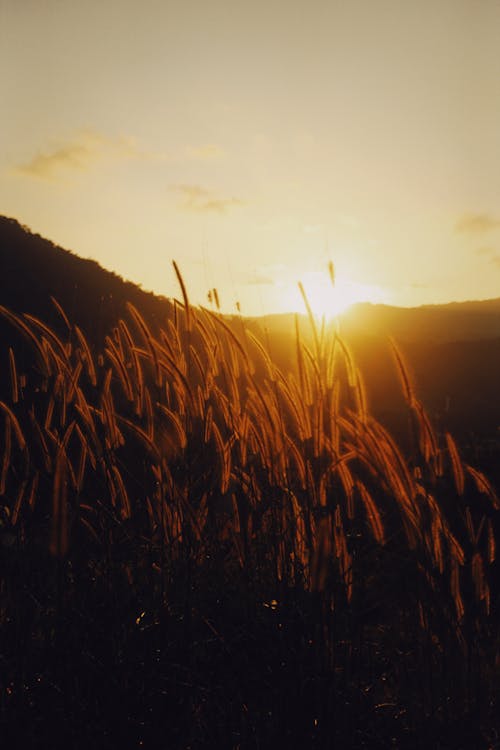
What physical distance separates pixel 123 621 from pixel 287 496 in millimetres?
701

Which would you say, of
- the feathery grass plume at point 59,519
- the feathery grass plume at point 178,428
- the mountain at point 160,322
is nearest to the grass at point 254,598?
the feathery grass plume at point 178,428

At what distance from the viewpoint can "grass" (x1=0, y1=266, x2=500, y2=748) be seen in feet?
5.91

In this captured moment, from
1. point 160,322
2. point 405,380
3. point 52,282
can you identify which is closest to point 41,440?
point 405,380

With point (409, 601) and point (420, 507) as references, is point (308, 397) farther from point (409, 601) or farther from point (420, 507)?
point (409, 601)

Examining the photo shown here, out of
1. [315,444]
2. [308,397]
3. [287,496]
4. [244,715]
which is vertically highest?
[308,397]

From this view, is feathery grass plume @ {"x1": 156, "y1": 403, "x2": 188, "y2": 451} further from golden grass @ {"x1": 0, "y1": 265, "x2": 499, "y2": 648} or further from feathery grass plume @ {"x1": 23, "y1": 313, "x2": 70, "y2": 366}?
feathery grass plume @ {"x1": 23, "y1": 313, "x2": 70, "y2": 366}

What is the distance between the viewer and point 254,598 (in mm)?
2146

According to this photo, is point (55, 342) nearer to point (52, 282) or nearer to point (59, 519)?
point (59, 519)

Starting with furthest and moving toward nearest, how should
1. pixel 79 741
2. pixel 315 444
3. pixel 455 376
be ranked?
pixel 455 376 < pixel 315 444 < pixel 79 741

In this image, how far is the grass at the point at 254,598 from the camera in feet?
5.91

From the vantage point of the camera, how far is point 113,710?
6.05ft

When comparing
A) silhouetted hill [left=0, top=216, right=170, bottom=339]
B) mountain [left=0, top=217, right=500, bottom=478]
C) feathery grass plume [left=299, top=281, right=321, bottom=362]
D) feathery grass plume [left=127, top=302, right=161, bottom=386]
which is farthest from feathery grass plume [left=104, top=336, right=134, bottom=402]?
silhouetted hill [left=0, top=216, right=170, bottom=339]

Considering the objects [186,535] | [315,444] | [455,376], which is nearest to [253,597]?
[186,535]

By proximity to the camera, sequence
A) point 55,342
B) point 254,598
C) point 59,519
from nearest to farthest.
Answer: point 59,519 → point 254,598 → point 55,342
